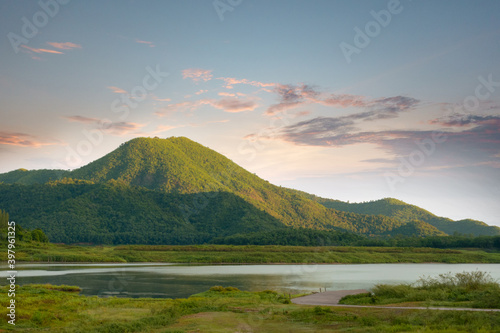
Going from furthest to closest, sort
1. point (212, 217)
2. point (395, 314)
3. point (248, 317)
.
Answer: point (212, 217)
point (248, 317)
point (395, 314)

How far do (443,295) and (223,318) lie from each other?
16.0 m

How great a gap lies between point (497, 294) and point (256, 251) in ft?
366

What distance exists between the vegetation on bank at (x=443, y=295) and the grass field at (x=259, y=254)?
297 feet

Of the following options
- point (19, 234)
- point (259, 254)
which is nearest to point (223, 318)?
point (259, 254)

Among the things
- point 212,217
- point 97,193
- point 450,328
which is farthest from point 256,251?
point 450,328

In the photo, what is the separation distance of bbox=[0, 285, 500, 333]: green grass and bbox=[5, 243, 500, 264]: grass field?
8533cm

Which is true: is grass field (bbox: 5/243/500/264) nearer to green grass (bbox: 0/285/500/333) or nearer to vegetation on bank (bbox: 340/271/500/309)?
green grass (bbox: 0/285/500/333)

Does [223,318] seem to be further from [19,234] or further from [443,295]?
[19,234]

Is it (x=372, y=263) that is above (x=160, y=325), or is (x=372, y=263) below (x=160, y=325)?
below

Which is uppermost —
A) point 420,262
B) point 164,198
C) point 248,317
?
point 164,198

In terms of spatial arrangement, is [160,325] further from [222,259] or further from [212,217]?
[212,217]

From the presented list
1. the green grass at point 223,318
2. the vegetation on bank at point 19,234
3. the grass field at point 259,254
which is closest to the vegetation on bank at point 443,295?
the green grass at point 223,318

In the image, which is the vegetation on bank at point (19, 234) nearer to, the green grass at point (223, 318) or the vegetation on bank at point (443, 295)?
the green grass at point (223, 318)

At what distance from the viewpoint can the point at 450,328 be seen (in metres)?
19.5
